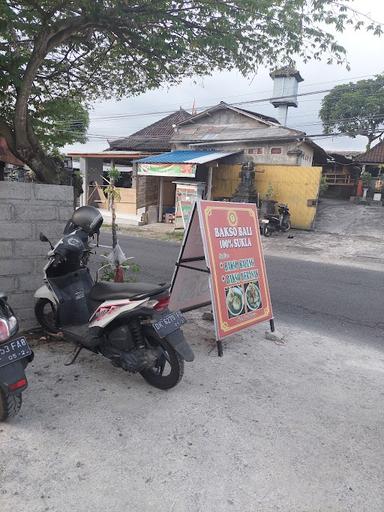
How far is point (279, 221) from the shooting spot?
14.5 meters

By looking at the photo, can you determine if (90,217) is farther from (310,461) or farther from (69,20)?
(310,461)

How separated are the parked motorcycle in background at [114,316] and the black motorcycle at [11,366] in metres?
0.75

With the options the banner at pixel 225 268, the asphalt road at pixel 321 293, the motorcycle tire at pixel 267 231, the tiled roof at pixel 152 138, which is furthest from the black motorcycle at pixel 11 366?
the tiled roof at pixel 152 138

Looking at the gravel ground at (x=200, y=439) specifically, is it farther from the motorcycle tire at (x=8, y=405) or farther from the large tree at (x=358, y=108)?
the large tree at (x=358, y=108)

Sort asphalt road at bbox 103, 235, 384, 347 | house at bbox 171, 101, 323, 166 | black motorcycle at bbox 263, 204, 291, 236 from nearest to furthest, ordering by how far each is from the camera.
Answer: asphalt road at bbox 103, 235, 384, 347 < black motorcycle at bbox 263, 204, 291, 236 < house at bbox 171, 101, 323, 166

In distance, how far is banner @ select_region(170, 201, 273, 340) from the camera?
385 centimetres

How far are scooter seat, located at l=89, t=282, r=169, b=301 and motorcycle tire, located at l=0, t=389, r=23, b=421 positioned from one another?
1.06 meters

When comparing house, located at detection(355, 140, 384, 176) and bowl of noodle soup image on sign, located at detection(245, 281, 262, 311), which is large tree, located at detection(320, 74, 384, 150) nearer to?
house, located at detection(355, 140, 384, 176)

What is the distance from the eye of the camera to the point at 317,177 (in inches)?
579

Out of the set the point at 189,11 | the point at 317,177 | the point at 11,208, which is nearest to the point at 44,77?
the point at 189,11

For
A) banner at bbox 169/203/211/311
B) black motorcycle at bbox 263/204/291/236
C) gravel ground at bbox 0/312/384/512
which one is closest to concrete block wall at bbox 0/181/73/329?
gravel ground at bbox 0/312/384/512

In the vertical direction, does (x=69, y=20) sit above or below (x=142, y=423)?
above

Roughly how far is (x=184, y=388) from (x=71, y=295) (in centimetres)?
143

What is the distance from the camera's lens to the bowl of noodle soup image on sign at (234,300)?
13.0ft
